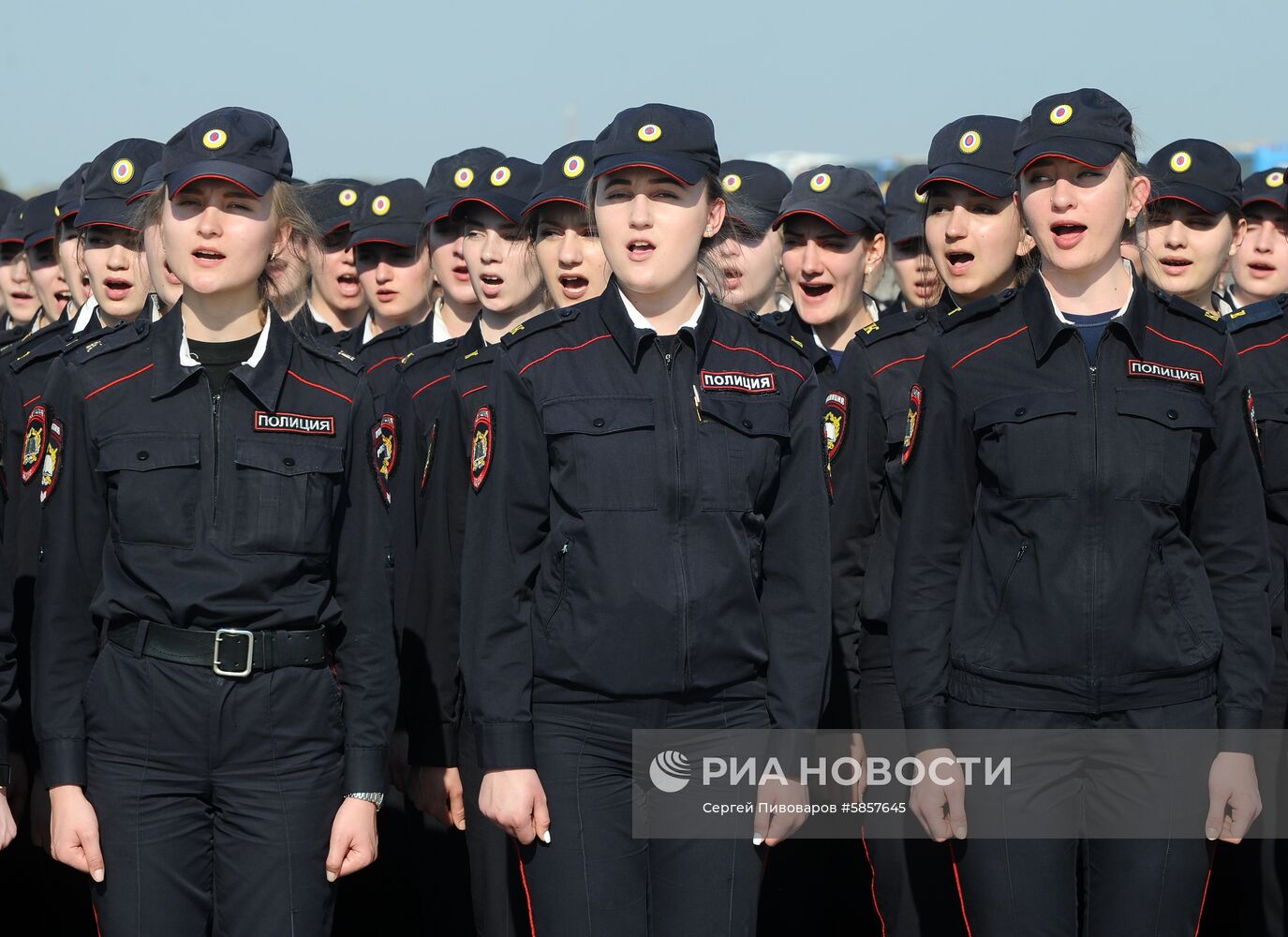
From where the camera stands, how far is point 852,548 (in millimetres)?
5434

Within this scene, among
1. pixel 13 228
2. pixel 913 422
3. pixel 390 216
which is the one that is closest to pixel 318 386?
pixel 913 422

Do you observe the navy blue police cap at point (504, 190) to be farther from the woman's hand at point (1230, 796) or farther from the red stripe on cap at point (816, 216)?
the woman's hand at point (1230, 796)

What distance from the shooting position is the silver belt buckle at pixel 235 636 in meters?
3.88

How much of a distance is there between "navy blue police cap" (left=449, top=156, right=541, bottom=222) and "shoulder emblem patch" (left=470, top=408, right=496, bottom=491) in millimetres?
2446

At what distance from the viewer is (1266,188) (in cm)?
803

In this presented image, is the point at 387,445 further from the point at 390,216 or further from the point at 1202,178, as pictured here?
the point at 1202,178

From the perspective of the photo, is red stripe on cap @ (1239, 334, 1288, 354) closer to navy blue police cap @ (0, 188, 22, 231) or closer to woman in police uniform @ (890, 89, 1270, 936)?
woman in police uniform @ (890, 89, 1270, 936)

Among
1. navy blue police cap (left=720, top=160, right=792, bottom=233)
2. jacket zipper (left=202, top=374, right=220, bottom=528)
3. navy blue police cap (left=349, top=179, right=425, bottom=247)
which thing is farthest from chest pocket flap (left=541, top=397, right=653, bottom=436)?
navy blue police cap (left=349, top=179, right=425, bottom=247)

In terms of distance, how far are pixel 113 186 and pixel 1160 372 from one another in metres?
4.14

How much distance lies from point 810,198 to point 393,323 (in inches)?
99.0

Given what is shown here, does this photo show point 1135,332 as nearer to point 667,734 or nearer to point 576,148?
point 667,734

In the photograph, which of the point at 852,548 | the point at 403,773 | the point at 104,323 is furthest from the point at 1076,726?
the point at 104,323

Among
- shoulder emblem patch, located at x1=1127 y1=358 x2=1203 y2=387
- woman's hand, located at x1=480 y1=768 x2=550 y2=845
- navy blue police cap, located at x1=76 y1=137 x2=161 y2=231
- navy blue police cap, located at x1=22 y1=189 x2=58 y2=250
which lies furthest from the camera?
navy blue police cap, located at x1=22 y1=189 x2=58 y2=250

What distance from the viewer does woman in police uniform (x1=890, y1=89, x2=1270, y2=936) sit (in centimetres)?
405
